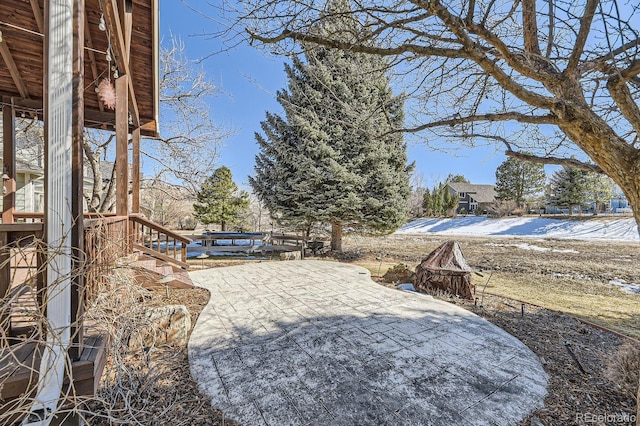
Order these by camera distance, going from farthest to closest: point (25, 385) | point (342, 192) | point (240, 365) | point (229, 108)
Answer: point (229, 108) → point (342, 192) → point (240, 365) → point (25, 385)

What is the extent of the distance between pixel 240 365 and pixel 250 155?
9.70m

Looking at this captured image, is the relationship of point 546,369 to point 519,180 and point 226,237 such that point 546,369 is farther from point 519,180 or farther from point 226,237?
point 519,180

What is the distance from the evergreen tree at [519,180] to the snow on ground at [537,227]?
3243 millimetres

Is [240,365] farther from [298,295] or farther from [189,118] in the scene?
[189,118]

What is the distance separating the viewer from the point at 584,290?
268 inches

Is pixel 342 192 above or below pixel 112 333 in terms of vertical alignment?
above

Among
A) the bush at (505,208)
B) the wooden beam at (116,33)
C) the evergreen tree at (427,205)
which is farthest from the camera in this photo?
the evergreen tree at (427,205)

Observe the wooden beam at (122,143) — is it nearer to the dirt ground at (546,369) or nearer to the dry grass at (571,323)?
the dirt ground at (546,369)

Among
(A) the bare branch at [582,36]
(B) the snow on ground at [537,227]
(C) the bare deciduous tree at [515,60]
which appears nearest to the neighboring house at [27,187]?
(C) the bare deciduous tree at [515,60]

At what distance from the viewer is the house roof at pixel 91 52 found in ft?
12.7

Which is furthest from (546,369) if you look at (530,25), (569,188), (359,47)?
(569,188)

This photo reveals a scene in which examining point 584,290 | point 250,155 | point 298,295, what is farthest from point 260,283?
point 584,290

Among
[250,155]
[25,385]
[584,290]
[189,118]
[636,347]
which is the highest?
[189,118]

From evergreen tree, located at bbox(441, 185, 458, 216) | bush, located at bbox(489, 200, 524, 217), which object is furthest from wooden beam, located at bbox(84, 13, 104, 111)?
evergreen tree, located at bbox(441, 185, 458, 216)
